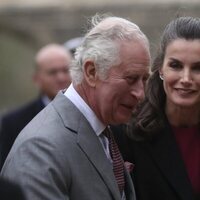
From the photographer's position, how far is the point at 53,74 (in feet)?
28.7

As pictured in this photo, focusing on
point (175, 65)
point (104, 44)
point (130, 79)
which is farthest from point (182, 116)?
point (104, 44)

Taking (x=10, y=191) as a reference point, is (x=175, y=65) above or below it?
below

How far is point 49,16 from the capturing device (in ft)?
56.8

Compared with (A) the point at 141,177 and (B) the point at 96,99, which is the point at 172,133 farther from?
(B) the point at 96,99

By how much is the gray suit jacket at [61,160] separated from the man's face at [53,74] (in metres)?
4.36

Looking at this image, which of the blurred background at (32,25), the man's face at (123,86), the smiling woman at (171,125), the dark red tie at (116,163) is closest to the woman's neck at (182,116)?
the smiling woman at (171,125)

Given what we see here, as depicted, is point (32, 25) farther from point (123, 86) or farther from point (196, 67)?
point (123, 86)

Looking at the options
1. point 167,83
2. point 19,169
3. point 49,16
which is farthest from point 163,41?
point 49,16

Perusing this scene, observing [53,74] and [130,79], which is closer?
[130,79]

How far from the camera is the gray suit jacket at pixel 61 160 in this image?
3629 mm

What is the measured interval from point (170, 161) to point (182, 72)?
1.53 ft

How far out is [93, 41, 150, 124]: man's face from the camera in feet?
12.9

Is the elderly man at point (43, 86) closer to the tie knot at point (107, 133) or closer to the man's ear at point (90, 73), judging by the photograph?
the tie knot at point (107, 133)

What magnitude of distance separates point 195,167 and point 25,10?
42.6ft
